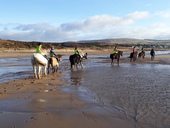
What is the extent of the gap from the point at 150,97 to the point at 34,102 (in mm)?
3664

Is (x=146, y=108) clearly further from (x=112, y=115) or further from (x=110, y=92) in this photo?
(x=110, y=92)

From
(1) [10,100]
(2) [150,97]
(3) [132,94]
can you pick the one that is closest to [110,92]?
(3) [132,94]

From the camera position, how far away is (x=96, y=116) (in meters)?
4.24

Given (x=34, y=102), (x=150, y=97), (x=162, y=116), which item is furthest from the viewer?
(x=150, y=97)

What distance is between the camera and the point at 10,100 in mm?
5578

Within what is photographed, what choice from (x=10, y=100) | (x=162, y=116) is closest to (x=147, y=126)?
(x=162, y=116)

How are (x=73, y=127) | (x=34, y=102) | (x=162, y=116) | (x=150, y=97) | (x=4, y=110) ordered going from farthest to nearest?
(x=150, y=97) < (x=34, y=102) < (x=4, y=110) < (x=162, y=116) < (x=73, y=127)

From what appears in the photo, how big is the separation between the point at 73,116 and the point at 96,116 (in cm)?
54

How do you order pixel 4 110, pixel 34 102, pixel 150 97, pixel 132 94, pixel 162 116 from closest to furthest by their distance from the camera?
pixel 162 116, pixel 4 110, pixel 34 102, pixel 150 97, pixel 132 94

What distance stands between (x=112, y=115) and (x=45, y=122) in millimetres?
1578

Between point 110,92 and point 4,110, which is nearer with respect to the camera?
point 4,110

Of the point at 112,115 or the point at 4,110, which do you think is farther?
the point at 4,110

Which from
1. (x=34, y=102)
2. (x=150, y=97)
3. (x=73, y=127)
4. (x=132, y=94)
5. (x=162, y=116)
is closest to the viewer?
(x=73, y=127)

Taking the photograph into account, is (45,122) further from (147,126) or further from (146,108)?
(146,108)
